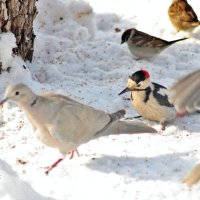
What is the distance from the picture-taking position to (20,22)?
7.00m

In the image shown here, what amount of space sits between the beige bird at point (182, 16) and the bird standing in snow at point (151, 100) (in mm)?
A: 2631

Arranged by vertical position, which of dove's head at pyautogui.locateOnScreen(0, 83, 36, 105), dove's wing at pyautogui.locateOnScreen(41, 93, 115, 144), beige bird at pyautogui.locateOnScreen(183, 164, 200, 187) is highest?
dove's head at pyautogui.locateOnScreen(0, 83, 36, 105)

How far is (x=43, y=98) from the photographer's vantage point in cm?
496

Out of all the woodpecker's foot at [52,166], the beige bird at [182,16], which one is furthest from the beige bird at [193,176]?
the beige bird at [182,16]

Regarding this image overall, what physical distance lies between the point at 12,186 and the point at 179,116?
2.40m

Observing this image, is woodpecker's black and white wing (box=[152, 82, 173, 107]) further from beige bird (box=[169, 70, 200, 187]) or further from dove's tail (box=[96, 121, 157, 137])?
beige bird (box=[169, 70, 200, 187])

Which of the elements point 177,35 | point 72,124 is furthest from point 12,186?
point 177,35

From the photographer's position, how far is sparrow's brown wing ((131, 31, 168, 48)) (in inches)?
317

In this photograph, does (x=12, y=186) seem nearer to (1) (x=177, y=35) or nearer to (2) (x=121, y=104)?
(2) (x=121, y=104)

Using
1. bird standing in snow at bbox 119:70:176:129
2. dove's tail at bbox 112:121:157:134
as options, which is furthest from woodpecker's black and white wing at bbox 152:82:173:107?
dove's tail at bbox 112:121:157:134

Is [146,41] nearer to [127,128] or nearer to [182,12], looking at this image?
[182,12]

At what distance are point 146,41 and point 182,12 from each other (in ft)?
2.97

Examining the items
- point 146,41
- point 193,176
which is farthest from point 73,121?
point 146,41

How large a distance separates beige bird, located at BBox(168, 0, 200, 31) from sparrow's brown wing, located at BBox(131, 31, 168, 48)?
2.02ft
